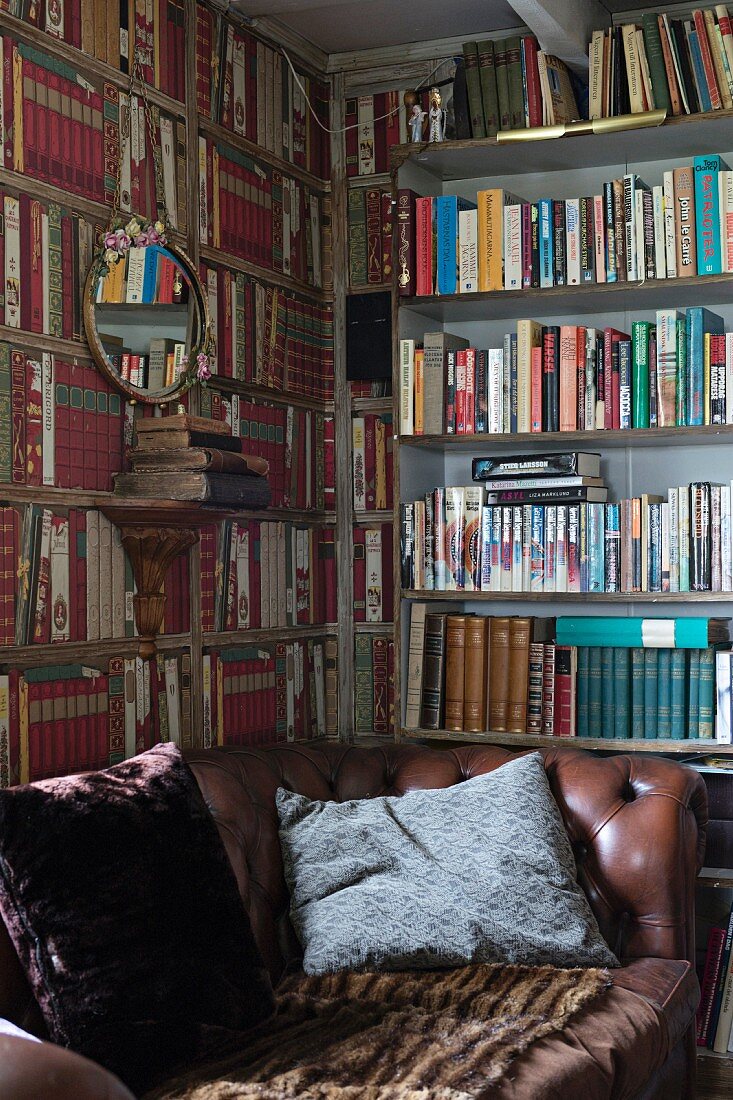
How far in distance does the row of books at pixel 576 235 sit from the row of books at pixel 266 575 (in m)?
0.78

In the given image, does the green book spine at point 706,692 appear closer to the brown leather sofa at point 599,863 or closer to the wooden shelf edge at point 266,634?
the brown leather sofa at point 599,863

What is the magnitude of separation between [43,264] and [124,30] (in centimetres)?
67

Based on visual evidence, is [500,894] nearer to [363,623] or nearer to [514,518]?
[514,518]

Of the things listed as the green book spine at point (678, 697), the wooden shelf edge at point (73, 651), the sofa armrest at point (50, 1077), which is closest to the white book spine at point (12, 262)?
the wooden shelf edge at point (73, 651)

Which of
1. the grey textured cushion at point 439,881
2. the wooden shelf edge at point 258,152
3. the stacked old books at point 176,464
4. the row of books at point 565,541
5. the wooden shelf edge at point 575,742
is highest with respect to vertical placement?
the wooden shelf edge at point 258,152

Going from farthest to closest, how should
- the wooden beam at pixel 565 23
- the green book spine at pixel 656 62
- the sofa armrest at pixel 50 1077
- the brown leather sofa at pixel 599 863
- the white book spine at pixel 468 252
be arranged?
the white book spine at pixel 468 252
the green book spine at pixel 656 62
the wooden beam at pixel 565 23
the brown leather sofa at pixel 599 863
the sofa armrest at pixel 50 1077

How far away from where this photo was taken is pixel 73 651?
8.36 feet

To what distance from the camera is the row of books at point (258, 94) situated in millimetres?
3086

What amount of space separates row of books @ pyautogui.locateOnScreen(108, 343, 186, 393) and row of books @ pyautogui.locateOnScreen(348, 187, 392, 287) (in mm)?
934

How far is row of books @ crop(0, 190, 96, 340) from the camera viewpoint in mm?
2396

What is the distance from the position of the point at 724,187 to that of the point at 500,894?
1814 millimetres

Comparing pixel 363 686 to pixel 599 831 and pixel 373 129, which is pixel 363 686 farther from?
pixel 373 129

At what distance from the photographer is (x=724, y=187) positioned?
297cm

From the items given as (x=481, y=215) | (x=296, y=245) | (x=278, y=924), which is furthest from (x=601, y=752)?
(x=296, y=245)
